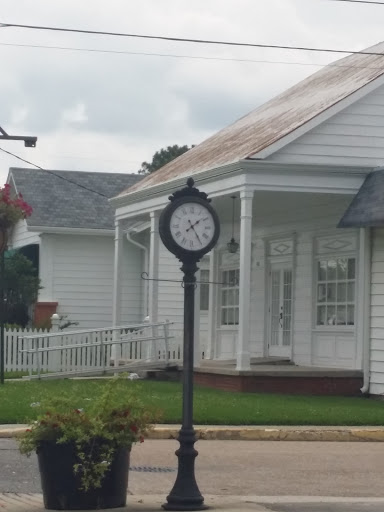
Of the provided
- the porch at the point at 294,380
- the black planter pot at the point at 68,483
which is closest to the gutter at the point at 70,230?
the porch at the point at 294,380

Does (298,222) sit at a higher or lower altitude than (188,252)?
higher

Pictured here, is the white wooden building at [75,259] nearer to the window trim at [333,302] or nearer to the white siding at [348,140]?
the window trim at [333,302]

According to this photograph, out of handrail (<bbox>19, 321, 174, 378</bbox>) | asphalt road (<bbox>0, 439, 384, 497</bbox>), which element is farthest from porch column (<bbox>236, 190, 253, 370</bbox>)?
asphalt road (<bbox>0, 439, 384, 497</bbox>)

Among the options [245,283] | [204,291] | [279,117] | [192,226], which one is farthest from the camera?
[204,291]

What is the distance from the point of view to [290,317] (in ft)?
88.9

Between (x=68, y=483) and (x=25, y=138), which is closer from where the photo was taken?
(x=68, y=483)

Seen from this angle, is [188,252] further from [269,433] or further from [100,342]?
[100,342]

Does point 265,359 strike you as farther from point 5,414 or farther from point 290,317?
point 5,414

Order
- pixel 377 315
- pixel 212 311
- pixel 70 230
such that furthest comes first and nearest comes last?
1. pixel 70 230
2. pixel 212 311
3. pixel 377 315

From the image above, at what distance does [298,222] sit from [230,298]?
13.7ft

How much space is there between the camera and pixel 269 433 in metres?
17.4

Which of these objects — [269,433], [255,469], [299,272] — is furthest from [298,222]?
[255,469]

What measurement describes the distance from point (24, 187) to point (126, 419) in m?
28.2

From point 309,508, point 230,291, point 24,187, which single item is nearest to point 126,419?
point 309,508
